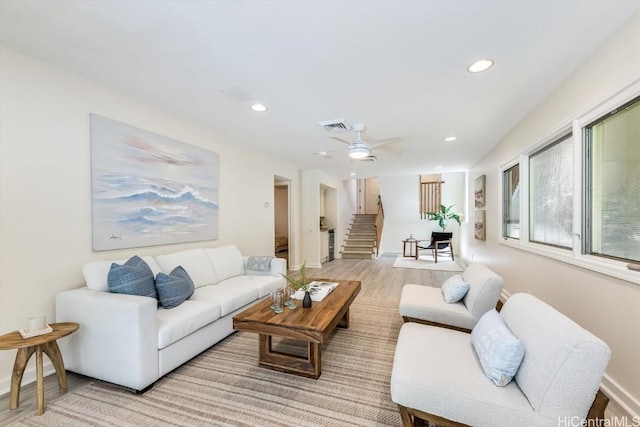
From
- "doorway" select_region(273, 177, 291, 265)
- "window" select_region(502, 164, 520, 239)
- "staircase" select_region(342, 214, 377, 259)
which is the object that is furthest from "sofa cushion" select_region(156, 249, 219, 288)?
"staircase" select_region(342, 214, 377, 259)

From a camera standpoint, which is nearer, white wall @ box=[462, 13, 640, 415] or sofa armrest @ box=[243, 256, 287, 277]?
white wall @ box=[462, 13, 640, 415]

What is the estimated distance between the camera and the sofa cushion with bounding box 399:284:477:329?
2420 millimetres

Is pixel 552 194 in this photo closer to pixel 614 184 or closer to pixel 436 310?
pixel 614 184

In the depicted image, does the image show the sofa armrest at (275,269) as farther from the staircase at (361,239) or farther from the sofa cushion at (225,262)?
the staircase at (361,239)

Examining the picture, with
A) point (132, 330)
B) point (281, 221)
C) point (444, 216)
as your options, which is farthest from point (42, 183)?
point (444, 216)

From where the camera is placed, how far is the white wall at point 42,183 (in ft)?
6.51

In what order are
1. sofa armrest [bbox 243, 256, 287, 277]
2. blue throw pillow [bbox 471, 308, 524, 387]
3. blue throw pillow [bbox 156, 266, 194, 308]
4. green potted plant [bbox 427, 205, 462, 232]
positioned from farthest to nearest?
green potted plant [bbox 427, 205, 462, 232] → sofa armrest [bbox 243, 256, 287, 277] → blue throw pillow [bbox 156, 266, 194, 308] → blue throw pillow [bbox 471, 308, 524, 387]

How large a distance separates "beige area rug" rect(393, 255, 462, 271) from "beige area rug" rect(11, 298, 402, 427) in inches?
186

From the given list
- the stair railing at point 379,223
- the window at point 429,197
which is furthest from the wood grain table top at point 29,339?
the window at point 429,197

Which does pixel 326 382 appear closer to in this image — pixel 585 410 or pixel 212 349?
pixel 212 349

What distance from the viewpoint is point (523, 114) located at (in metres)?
3.21

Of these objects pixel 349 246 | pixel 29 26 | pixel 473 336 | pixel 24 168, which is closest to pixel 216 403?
pixel 473 336

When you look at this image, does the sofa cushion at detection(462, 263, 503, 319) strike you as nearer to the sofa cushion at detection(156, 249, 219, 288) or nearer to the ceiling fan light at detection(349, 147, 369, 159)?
the ceiling fan light at detection(349, 147, 369, 159)

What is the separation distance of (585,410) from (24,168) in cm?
377
